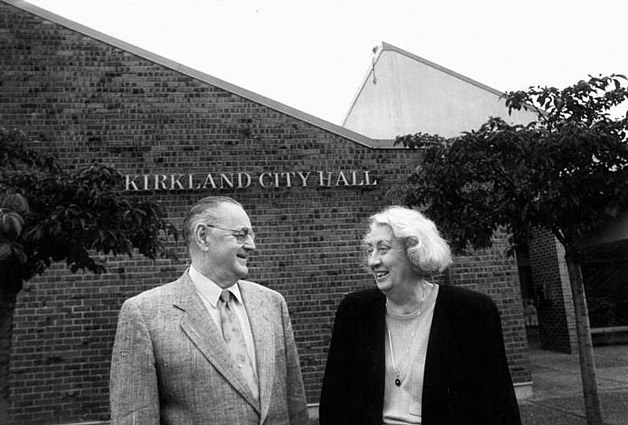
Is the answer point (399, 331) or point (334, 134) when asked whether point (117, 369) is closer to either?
point (399, 331)

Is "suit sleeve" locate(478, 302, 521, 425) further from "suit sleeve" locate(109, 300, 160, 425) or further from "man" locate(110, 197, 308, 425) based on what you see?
"suit sleeve" locate(109, 300, 160, 425)

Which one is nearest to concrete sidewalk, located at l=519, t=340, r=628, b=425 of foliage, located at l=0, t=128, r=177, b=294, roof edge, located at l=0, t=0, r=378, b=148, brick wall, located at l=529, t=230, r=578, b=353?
brick wall, located at l=529, t=230, r=578, b=353

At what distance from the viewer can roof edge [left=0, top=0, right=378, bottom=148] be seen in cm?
736

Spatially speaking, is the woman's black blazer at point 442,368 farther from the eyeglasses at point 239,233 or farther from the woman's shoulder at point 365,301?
the eyeglasses at point 239,233

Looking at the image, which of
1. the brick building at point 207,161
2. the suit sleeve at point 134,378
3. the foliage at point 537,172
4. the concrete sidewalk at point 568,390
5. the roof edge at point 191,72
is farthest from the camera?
the roof edge at point 191,72

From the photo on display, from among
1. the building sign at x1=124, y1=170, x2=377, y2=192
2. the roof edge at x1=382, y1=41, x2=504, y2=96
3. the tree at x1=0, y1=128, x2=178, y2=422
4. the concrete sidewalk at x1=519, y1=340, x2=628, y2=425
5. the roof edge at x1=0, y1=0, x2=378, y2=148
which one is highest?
the roof edge at x1=382, y1=41, x2=504, y2=96

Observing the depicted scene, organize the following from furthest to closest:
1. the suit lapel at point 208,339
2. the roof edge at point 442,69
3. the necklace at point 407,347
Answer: the roof edge at point 442,69 < the necklace at point 407,347 < the suit lapel at point 208,339

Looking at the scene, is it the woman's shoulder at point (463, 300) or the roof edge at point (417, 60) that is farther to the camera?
the roof edge at point (417, 60)

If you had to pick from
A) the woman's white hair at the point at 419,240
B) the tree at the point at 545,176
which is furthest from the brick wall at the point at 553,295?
the woman's white hair at the point at 419,240

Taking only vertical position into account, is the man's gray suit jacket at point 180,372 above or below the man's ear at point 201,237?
below

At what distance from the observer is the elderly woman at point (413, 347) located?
2.27 m

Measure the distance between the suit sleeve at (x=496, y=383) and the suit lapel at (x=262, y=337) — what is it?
3.00ft

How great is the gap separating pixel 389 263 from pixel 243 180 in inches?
199

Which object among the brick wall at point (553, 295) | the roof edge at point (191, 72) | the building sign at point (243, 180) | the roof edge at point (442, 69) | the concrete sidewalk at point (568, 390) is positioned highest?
the roof edge at point (442, 69)
